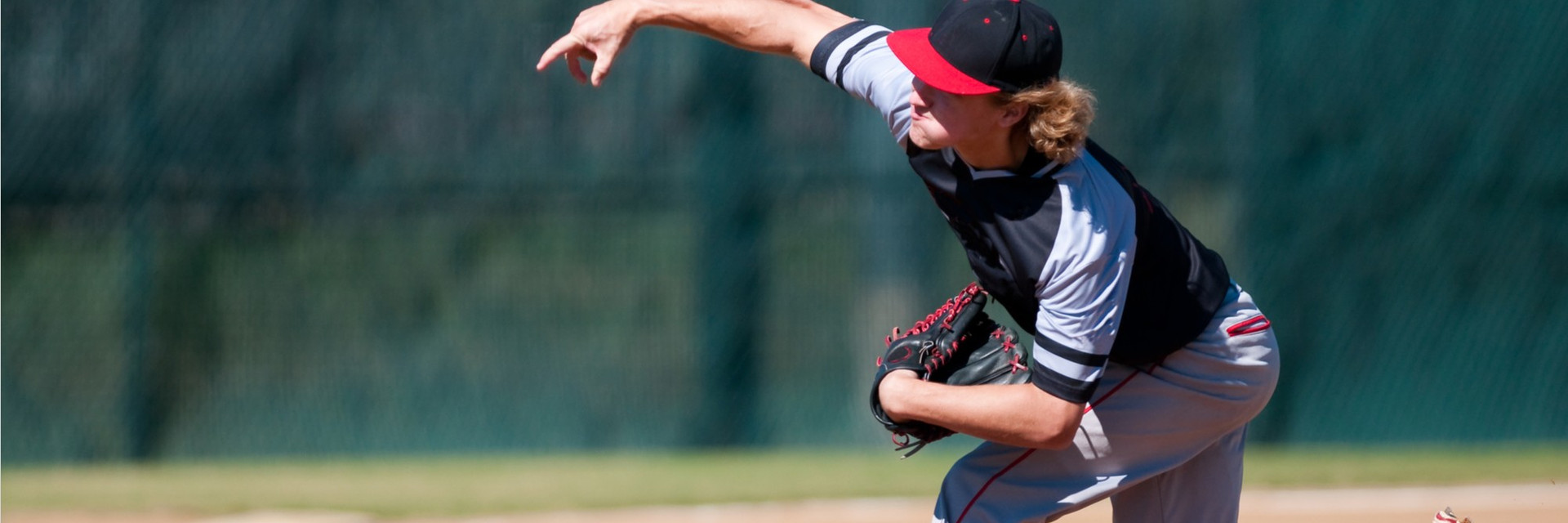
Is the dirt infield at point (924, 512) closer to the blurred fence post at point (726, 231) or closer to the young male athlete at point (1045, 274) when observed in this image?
the blurred fence post at point (726, 231)

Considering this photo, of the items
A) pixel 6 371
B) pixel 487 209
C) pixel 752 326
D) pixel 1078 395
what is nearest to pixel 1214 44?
pixel 752 326

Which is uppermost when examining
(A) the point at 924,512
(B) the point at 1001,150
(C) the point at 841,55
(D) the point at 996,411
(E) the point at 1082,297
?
(C) the point at 841,55

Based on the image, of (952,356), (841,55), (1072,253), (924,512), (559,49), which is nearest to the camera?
(1072,253)

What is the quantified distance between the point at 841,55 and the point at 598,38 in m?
0.53

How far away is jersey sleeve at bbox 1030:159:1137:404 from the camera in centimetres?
250

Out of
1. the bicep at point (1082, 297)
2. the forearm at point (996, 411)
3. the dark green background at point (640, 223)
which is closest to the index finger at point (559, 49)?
the forearm at point (996, 411)

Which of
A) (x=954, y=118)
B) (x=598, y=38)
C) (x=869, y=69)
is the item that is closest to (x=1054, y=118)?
(x=954, y=118)

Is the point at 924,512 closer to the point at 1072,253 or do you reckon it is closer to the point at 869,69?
the point at 869,69

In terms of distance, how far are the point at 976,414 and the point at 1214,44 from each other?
13.3ft

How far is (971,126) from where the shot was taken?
2574 mm

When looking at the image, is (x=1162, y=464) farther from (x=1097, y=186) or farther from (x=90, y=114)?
(x=90, y=114)

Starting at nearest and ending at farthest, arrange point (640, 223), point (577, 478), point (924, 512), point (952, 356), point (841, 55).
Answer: point (952, 356) < point (841, 55) < point (924, 512) < point (577, 478) < point (640, 223)

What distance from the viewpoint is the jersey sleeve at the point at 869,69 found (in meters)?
2.95

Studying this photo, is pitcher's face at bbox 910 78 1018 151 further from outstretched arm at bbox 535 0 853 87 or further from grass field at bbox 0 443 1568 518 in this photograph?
grass field at bbox 0 443 1568 518
